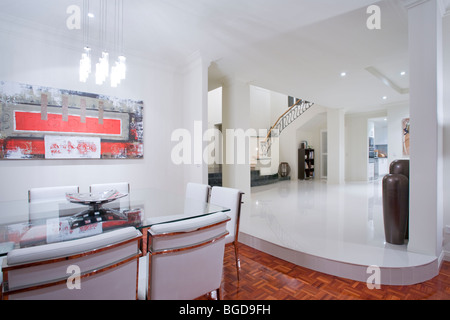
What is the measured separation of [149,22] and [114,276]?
2990 millimetres

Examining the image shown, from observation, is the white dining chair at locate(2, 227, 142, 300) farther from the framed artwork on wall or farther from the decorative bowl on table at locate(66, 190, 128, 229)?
the framed artwork on wall

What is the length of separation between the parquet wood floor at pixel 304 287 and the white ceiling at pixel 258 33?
296cm

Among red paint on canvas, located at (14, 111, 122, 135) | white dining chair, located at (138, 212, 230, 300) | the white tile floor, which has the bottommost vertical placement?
the white tile floor

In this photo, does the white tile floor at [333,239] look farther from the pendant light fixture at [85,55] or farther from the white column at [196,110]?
the pendant light fixture at [85,55]

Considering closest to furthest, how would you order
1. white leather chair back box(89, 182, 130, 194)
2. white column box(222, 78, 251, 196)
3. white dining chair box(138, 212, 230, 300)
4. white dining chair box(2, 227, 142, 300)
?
white dining chair box(2, 227, 142, 300) < white dining chair box(138, 212, 230, 300) < white leather chair back box(89, 182, 130, 194) < white column box(222, 78, 251, 196)

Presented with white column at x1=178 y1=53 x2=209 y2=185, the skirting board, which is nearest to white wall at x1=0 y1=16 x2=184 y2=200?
white column at x1=178 y1=53 x2=209 y2=185

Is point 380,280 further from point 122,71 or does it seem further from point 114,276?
point 122,71

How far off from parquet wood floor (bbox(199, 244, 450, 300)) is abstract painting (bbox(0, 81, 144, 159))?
2543 mm

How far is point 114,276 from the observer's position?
96 centimetres

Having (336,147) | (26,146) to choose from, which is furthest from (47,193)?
(336,147)

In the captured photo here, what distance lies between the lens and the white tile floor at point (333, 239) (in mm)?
2076

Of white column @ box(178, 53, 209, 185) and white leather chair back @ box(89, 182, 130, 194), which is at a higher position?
white column @ box(178, 53, 209, 185)

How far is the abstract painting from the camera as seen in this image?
9.02 ft

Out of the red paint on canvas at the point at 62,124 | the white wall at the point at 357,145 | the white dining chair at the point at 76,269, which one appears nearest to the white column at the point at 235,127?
the red paint on canvas at the point at 62,124
